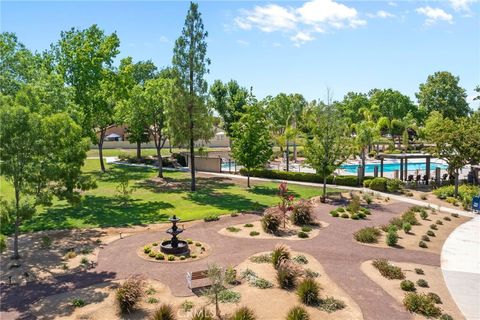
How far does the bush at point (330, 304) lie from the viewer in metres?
15.0

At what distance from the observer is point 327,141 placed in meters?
34.6

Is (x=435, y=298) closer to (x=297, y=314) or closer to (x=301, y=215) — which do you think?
(x=297, y=314)

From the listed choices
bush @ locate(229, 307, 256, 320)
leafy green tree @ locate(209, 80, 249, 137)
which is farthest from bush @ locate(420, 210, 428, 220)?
leafy green tree @ locate(209, 80, 249, 137)

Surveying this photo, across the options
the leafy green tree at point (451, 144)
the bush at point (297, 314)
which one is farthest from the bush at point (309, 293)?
the leafy green tree at point (451, 144)

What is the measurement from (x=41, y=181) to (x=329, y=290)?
14.3m

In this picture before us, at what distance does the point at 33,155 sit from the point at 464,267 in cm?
2176

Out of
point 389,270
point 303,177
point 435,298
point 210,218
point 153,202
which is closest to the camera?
point 435,298

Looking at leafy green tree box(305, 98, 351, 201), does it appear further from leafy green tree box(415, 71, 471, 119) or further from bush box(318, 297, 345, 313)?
leafy green tree box(415, 71, 471, 119)

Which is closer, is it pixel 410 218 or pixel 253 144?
pixel 410 218

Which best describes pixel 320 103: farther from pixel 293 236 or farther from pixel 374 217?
pixel 293 236

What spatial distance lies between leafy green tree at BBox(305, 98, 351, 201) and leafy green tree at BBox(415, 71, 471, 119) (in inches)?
2684

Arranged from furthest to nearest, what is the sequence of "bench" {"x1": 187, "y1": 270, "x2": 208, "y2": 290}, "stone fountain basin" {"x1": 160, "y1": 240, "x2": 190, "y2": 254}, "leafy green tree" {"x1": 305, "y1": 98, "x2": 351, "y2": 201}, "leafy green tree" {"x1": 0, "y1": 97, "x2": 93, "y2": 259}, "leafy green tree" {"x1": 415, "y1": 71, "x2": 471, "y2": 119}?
"leafy green tree" {"x1": 415, "y1": 71, "x2": 471, "y2": 119} < "leafy green tree" {"x1": 305, "y1": 98, "x2": 351, "y2": 201} < "stone fountain basin" {"x1": 160, "y1": 240, "x2": 190, "y2": 254} < "leafy green tree" {"x1": 0, "y1": 97, "x2": 93, "y2": 259} < "bench" {"x1": 187, "y1": 270, "x2": 208, "y2": 290}

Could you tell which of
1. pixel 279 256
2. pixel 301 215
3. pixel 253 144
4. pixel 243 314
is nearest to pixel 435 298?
pixel 279 256

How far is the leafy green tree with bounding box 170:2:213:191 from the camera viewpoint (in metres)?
37.7
